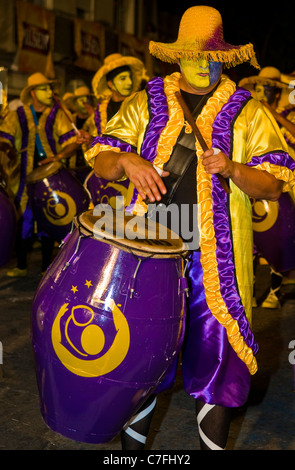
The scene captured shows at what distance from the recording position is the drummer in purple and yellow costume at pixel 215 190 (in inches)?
103

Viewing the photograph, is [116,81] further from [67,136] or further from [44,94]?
[44,94]

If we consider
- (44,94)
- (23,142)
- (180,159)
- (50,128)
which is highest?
(180,159)

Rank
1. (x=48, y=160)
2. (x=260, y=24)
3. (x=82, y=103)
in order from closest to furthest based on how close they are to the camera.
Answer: (x=48, y=160), (x=82, y=103), (x=260, y=24)

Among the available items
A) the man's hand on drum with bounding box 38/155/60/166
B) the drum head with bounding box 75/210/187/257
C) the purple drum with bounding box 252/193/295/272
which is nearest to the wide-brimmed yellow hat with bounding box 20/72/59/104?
the man's hand on drum with bounding box 38/155/60/166

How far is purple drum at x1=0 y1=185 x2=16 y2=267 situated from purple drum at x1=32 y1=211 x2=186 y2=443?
8.28 ft

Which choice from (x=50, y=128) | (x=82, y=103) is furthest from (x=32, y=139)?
(x=82, y=103)

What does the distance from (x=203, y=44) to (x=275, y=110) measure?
4.44 m

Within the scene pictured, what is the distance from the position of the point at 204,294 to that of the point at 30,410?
170 centimetres

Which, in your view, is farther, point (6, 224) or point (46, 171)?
point (46, 171)

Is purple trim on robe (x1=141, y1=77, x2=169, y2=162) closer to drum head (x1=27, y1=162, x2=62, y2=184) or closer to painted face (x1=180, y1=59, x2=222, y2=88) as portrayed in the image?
painted face (x1=180, y1=59, x2=222, y2=88)

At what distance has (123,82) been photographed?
6.77m

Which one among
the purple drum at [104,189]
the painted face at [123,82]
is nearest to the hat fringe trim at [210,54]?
the purple drum at [104,189]

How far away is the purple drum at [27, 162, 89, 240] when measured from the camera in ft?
22.0

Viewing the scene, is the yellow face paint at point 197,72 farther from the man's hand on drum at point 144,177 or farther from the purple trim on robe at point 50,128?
the purple trim on robe at point 50,128
